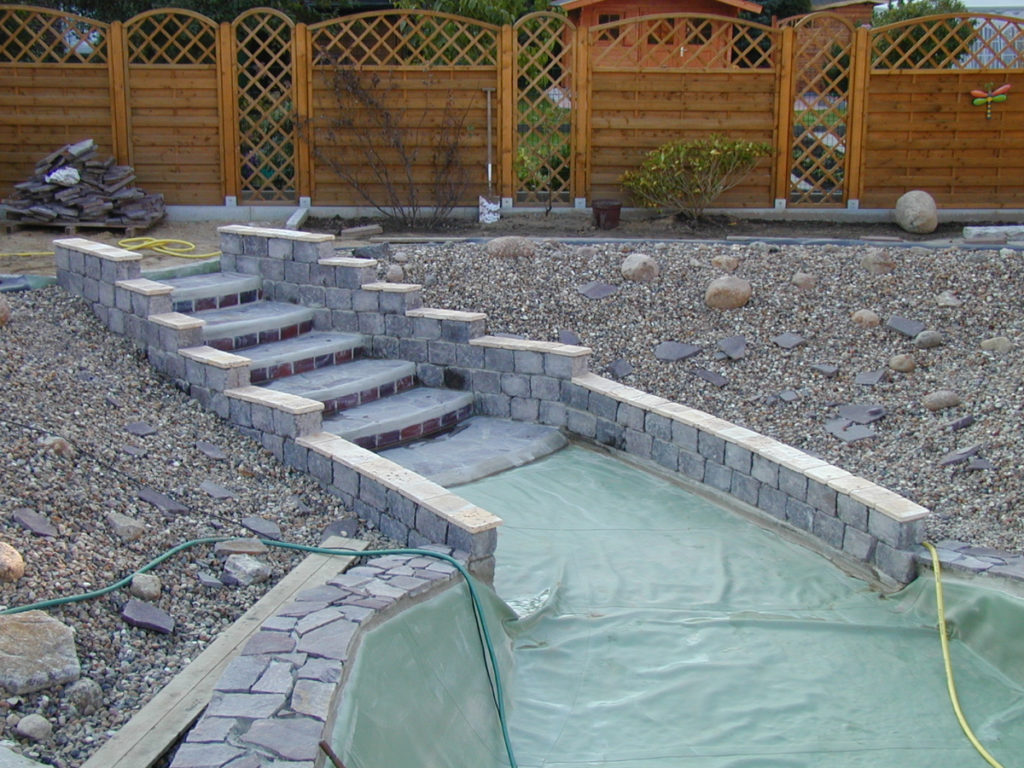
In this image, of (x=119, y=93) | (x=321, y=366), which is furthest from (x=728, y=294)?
(x=119, y=93)

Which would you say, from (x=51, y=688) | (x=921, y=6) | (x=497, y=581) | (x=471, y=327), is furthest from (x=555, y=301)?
(x=921, y=6)

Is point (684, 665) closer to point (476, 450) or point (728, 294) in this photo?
point (476, 450)

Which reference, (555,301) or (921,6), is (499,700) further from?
(921,6)

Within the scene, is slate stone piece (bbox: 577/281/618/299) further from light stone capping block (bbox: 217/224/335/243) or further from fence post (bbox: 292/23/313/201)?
fence post (bbox: 292/23/313/201)

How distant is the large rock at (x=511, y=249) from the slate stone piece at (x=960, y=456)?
3507mm

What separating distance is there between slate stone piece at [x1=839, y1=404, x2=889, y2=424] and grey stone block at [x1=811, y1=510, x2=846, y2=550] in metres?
1.30

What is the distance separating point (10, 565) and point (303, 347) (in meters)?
3.14

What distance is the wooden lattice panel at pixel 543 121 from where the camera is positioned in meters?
9.75

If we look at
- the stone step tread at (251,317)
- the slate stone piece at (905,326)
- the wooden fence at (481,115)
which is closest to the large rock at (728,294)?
the slate stone piece at (905,326)

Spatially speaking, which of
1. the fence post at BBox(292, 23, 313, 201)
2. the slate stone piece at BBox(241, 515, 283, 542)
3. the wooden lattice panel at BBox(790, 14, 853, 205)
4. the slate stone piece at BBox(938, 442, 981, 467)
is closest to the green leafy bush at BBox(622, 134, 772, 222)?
the wooden lattice panel at BBox(790, 14, 853, 205)

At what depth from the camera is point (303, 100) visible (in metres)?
9.75

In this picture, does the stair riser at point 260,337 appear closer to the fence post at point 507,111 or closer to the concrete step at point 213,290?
the concrete step at point 213,290

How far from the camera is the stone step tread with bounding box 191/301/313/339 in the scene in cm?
640

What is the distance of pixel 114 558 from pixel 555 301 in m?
4.06
